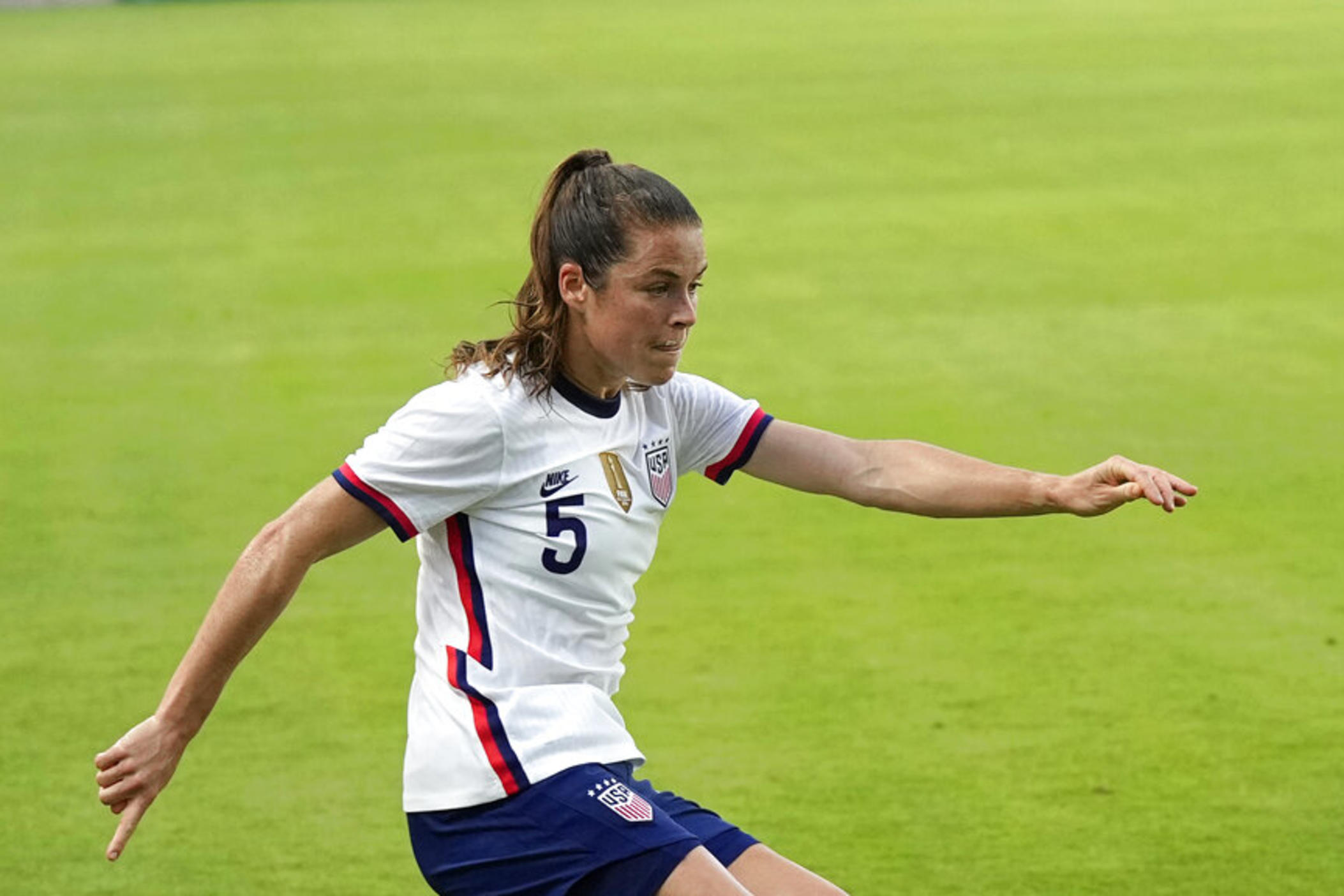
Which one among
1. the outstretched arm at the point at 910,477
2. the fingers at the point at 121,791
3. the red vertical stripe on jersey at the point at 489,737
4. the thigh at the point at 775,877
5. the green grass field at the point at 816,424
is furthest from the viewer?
the green grass field at the point at 816,424

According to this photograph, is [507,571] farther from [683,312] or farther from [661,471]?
[683,312]

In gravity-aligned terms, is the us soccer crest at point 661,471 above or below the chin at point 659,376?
below

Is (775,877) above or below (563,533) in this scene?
below

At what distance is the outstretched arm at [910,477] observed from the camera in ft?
12.9

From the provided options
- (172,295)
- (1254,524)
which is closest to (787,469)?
(1254,524)

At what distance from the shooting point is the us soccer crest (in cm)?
384

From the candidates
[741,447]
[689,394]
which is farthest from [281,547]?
[741,447]

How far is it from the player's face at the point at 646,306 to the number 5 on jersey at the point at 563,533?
260mm

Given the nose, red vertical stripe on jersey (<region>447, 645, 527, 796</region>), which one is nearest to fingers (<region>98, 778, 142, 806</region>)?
red vertical stripe on jersey (<region>447, 645, 527, 796</region>)

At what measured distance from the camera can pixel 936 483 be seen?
4102 mm

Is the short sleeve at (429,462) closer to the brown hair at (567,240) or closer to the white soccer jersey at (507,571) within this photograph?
the white soccer jersey at (507,571)

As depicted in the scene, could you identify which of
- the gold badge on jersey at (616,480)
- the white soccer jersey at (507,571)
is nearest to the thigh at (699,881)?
the white soccer jersey at (507,571)

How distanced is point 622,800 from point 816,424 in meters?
6.50

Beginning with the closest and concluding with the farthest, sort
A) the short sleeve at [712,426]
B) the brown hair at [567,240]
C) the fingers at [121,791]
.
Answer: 1. the fingers at [121,791]
2. the brown hair at [567,240]
3. the short sleeve at [712,426]
